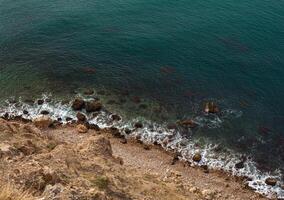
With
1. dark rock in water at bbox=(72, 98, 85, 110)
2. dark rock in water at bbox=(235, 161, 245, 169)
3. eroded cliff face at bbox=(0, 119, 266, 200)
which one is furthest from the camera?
dark rock in water at bbox=(72, 98, 85, 110)

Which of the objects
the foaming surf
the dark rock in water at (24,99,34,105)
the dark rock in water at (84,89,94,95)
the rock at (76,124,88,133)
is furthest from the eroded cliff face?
the dark rock in water at (84,89,94,95)

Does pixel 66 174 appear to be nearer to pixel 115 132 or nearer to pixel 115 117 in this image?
pixel 115 132

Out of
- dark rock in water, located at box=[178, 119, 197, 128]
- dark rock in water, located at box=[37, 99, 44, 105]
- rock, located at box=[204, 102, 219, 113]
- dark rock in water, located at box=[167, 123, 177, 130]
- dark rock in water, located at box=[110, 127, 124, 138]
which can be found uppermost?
rock, located at box=[204, 102, 219, 113]

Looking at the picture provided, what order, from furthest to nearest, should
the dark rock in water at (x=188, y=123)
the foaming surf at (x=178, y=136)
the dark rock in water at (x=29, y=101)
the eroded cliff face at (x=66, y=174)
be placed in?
the dark rock in water at (x=29, y=101)
the dark rock in water at (x=188, y=123)
the foaming surf at (x=178, y=136)
the eroded cliff face at (x=66, y=174)

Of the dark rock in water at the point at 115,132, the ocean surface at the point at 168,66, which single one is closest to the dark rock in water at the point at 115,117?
the ocean surface at the point at 168,66

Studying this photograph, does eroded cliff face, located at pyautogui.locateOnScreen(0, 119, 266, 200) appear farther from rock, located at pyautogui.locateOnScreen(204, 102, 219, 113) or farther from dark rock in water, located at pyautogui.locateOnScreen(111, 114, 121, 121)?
rock, located at pyautogui.locateOnScreen(204, 102, 219, 113)

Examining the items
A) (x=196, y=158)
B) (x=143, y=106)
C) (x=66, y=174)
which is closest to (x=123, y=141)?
(x=143, y=106)

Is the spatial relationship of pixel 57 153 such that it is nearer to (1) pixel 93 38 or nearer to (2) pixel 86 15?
(1) pixel 93 38

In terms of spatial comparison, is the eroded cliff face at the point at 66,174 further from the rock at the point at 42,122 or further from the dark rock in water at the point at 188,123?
the rock at the point at 42,122
